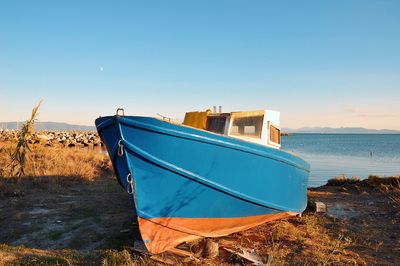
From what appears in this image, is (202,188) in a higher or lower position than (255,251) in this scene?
higher

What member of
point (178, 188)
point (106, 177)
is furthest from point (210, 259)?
point (106, 177)

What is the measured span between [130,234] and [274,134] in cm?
419

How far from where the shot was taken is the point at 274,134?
838 cm

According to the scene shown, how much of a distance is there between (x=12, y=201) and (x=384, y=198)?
11409mm

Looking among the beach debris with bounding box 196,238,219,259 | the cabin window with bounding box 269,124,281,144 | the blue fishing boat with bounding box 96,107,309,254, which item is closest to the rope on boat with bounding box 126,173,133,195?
the blue fishing boat with bounding box 96,107,309,254

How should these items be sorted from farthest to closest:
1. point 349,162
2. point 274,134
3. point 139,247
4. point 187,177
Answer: point 349,162, point 274,134, point 139,247, point 187,177

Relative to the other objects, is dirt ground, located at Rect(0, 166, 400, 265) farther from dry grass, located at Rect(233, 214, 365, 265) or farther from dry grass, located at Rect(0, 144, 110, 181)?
dry grass, located at Rect(0, 144, 110, 181)

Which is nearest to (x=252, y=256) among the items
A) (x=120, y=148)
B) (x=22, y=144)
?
(x=120, y=148)

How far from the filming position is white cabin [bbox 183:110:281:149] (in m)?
7.49

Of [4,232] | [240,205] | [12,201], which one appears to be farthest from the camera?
[12,201]

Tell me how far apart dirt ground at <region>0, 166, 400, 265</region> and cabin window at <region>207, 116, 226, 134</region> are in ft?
7.72

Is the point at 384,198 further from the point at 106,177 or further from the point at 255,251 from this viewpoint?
the point at 106,177

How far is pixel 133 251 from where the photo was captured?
19.6ft

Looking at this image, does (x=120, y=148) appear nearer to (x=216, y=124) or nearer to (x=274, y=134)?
(x=216, y=124)
